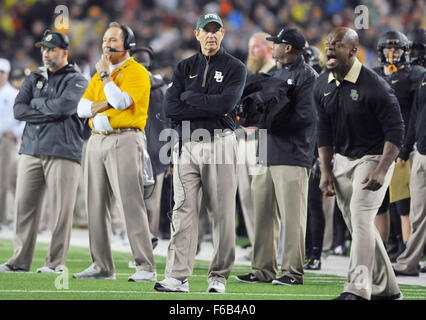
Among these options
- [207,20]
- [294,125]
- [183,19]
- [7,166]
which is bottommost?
[7,166]

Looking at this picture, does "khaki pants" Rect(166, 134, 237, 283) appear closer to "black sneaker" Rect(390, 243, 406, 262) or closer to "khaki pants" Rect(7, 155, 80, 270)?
"khaki pants" Rect(7, 155, 80, 270)

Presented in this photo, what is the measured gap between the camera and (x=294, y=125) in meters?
8.54

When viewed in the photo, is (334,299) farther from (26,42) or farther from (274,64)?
(26,42)

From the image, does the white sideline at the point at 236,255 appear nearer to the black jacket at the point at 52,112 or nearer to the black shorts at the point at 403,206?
the black shorts at the point at 403,206

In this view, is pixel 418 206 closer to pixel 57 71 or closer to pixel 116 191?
pixel 116 191

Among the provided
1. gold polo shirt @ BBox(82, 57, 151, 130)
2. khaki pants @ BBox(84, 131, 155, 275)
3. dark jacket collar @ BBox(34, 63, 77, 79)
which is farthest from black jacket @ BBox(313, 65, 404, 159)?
dark jacket collar @ BBox(34, 63, 77, 79)

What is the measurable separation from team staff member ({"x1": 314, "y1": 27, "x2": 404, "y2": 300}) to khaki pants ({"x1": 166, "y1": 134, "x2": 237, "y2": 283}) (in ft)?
2.56

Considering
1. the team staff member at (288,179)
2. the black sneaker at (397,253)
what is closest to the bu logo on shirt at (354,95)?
the team staff member at (288,179)

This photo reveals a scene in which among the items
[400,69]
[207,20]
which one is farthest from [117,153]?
[400,69]

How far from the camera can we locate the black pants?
33.4ft

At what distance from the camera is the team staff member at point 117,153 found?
8258 millimetres

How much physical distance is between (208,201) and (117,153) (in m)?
1.05

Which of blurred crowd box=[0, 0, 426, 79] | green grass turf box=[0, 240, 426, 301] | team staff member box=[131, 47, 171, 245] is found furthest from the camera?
A: blurred crowd box=[0, 0, 426, 79]
